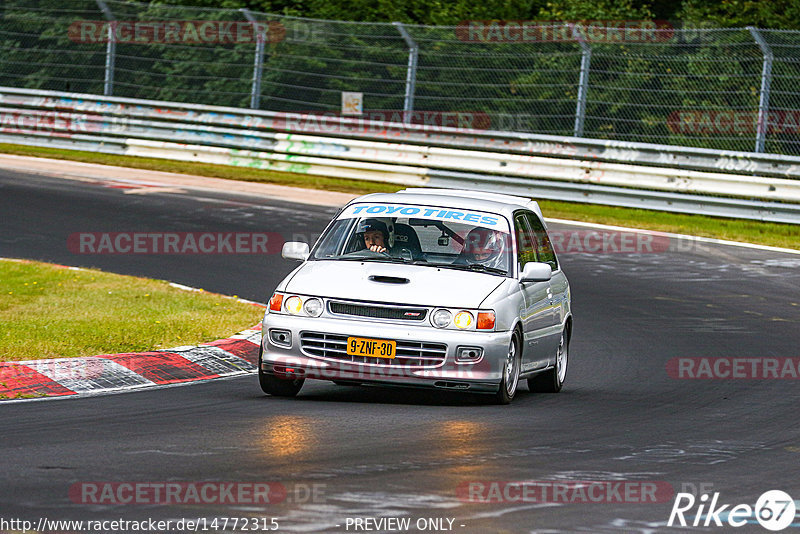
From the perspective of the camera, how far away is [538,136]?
23.8 metres

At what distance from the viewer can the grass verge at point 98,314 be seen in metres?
11.2

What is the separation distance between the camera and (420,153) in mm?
24797

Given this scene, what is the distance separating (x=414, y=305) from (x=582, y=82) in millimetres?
14292

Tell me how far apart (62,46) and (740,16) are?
13935 millimetres

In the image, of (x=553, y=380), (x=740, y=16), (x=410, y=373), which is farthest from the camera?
(x=740, y=16)

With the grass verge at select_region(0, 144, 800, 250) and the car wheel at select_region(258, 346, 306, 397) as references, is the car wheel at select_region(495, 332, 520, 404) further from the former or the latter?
the grass verge at select_region(0, 144, 800, 250)

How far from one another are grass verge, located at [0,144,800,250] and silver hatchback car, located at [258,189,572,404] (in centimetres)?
1056

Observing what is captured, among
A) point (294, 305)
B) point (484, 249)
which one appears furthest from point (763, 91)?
point (294, 305)

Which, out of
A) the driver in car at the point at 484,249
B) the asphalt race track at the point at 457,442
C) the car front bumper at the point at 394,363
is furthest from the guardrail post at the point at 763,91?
the car front bumper at the point at 394,363

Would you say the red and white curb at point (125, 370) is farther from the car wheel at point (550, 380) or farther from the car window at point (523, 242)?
the car window at point (523, 242)

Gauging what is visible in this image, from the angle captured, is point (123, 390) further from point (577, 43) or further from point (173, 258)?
point (577, 43)

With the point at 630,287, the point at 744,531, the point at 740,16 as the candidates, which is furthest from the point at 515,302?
the point at 740,16

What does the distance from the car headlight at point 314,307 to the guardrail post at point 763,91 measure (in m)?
13.4
